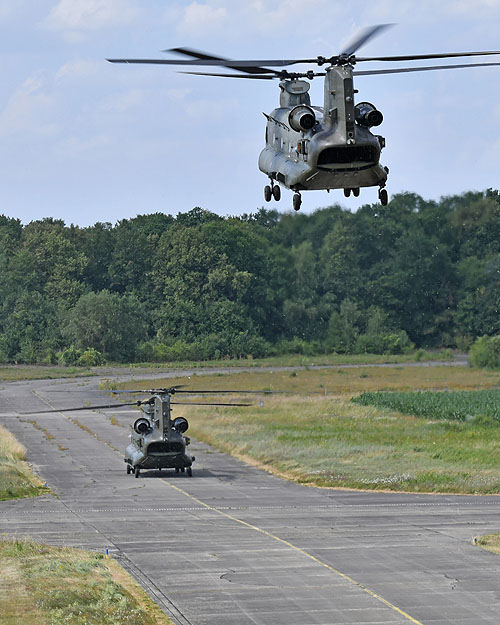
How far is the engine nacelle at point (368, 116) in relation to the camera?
71.4ft

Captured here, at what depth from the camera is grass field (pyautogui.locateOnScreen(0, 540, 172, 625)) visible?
104 feet

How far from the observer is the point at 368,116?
2178 cm

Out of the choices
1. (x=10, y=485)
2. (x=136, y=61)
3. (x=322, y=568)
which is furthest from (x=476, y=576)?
(x=10, y=485)

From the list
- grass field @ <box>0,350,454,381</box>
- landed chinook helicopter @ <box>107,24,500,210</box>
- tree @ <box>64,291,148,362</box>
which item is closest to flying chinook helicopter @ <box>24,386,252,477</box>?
landed chinook helicopter @ <box>107,24,500,210</box>

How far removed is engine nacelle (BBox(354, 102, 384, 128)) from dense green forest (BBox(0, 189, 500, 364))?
298 ft

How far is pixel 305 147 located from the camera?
22.4 m

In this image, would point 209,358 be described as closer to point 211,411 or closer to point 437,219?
point 437,219

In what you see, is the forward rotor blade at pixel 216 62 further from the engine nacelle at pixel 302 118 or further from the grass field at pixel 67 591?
the grass field at pixel 67 591

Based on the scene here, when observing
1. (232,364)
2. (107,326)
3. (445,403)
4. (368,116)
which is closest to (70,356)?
(107,326)

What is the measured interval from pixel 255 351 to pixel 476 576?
103968mm

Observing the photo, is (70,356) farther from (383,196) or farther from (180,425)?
(383,196)

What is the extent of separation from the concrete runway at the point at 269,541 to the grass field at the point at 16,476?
100 centimetres

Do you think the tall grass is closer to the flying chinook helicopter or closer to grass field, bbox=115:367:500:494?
grass field, bbox=115:367:500:494

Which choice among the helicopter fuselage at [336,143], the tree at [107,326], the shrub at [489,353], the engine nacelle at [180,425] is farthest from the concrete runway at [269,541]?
the tree at [107,326]
